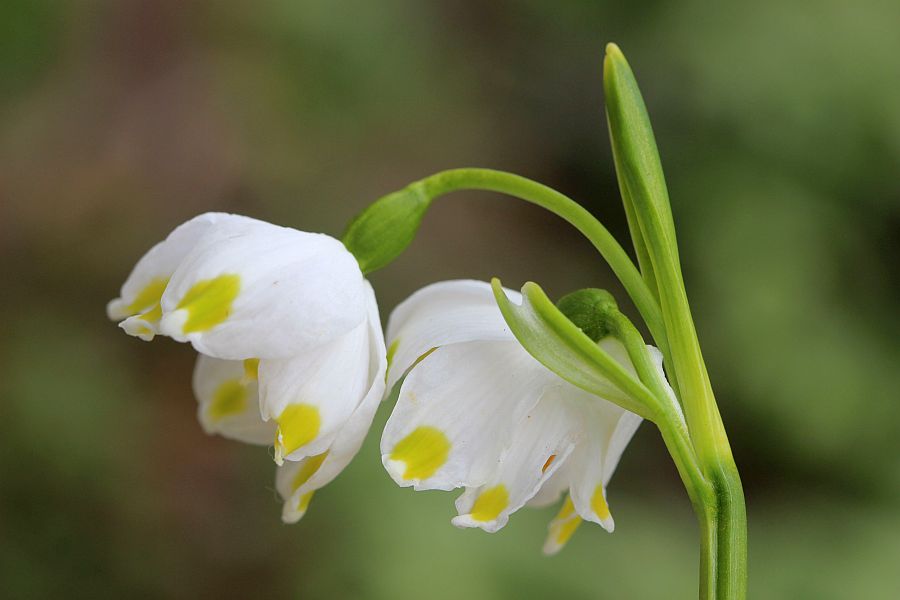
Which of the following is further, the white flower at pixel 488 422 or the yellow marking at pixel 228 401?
the yellow marking at pixel 228 401

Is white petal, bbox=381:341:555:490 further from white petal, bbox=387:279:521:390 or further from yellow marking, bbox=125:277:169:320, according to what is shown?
yellow marking, bbox=125:277:169:320

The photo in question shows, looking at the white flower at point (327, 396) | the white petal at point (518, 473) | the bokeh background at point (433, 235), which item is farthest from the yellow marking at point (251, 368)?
the bokeh background at point (433, 235)

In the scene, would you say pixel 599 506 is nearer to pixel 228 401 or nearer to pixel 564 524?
pixel 564 524

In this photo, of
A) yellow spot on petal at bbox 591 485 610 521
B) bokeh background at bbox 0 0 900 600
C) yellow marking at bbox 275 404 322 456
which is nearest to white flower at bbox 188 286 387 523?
yellow marking at bbox 275 404 322 456

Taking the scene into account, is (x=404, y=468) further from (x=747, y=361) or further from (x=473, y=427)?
(x=747, y=361)

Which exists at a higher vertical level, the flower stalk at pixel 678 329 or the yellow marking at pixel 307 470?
the flower stalk at pixel 678 329

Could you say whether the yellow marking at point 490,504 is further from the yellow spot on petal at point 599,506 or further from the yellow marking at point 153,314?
the yellow marking at point 153,314

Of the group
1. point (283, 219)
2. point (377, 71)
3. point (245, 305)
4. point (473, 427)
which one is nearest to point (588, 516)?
point (473, 427)
